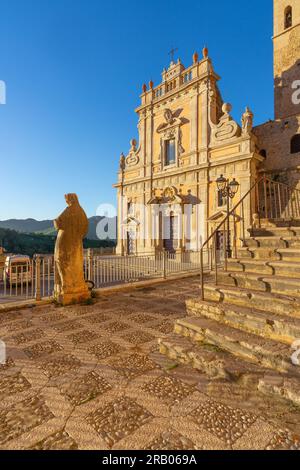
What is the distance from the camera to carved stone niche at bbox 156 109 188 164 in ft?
62.7

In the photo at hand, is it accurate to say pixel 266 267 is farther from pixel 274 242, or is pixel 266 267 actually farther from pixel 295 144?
pixel 295 144

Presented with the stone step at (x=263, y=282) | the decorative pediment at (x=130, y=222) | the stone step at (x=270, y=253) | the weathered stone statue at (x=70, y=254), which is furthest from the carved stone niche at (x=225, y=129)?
the stone step at (x=263, y=282)

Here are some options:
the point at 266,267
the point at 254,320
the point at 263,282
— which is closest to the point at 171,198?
the point at 266,267

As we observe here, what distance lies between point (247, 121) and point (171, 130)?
278 inches

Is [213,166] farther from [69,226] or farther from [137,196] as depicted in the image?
[69,226]

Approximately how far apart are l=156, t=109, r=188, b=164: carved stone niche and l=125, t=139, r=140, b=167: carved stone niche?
3.28m

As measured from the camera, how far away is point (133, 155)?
23078 millimetres

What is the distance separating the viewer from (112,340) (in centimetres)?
358

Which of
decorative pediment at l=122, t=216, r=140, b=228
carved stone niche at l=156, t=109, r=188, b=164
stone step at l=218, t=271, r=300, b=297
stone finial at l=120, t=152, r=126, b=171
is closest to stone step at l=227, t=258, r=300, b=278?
stone step at l=218, t=271, r=300, b=297

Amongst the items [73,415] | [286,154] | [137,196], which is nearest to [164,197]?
[137,196]

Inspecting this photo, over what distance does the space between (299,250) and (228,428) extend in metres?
3.51

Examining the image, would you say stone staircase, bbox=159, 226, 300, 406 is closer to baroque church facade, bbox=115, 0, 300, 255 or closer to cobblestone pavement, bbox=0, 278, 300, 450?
cobblestone pavement, bbox=0, 278, 300, 450

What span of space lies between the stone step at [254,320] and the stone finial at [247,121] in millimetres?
14901

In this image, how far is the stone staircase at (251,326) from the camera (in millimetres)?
2434
